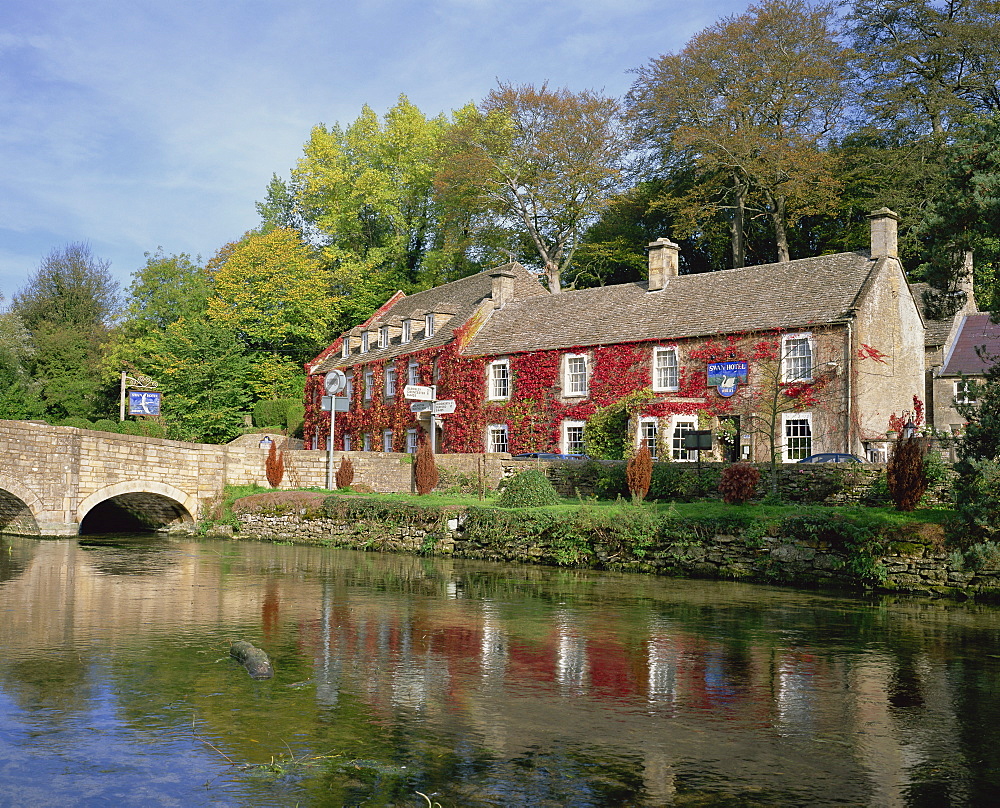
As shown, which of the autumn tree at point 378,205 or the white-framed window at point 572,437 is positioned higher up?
the autumn tree at point 378,205

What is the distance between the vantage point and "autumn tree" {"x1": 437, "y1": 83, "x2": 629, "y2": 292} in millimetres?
49219

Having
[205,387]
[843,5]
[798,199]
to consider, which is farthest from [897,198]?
[205,387]

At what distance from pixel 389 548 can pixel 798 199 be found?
27.0 m

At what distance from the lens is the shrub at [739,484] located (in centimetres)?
2236

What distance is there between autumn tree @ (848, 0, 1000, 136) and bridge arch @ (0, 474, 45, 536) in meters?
38.2

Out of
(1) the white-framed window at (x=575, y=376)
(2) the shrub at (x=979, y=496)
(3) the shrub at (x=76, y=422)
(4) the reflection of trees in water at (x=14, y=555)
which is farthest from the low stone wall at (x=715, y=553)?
(3) the shrub at (x=76, y=422)

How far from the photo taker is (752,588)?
18719 mm

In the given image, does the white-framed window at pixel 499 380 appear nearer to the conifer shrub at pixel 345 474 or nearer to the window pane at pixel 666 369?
the window pane at pixel 666 369

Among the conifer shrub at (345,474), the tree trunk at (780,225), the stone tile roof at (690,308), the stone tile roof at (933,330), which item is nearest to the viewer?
the stone tile roof at (690,308)

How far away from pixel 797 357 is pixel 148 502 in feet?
75.4

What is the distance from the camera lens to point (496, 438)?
38.9 meters

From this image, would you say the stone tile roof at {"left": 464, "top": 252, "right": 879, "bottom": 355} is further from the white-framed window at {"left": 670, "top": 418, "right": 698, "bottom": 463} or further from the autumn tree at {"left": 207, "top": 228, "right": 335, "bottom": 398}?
the autumn tree at {"left": 207, "top": 228, "right": 335, "bottom": 398}

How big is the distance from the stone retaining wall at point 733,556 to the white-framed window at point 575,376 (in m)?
11.6

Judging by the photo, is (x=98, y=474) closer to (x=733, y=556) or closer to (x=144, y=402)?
(x=733, y=556)
